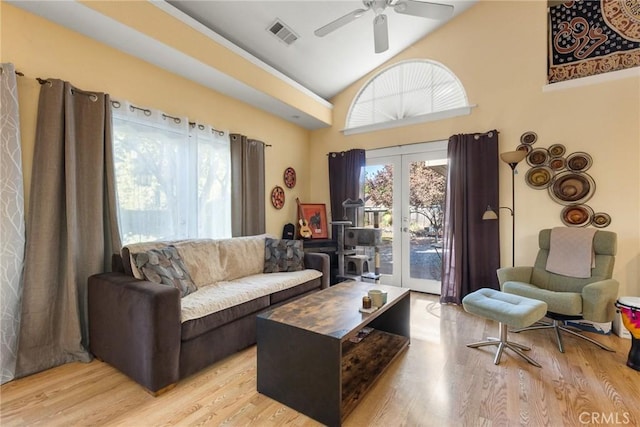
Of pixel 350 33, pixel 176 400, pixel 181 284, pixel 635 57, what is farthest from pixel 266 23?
pixel 635 57

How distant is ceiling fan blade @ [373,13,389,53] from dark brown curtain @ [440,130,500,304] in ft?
5.21

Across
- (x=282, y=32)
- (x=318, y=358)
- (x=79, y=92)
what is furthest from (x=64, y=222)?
(x=282, y=32)

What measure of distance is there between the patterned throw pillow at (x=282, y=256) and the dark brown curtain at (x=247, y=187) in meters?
0.45

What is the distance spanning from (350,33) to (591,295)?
339 cm

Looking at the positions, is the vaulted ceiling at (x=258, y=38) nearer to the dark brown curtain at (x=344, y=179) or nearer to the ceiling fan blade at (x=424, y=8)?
the ceiling fan blade at (x=424, y=8)

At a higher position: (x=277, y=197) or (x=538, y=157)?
(x=538, y=157)

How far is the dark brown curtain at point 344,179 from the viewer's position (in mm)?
4227

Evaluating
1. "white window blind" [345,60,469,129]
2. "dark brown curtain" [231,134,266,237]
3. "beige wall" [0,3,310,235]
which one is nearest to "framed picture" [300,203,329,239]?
"beige wall" [0,3,310,235]

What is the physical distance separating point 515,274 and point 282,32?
136 inches

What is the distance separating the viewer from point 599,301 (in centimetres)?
222

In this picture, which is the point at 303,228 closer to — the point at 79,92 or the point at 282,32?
the point at 282,32

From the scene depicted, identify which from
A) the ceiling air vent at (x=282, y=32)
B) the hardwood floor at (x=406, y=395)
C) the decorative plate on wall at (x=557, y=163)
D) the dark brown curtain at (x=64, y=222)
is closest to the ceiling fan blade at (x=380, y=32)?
the ceiling air vent at (x=282, y=32)

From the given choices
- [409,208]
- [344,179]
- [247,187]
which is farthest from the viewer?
[344,179]

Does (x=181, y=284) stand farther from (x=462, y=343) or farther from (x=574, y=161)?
(x=574, y=161)
